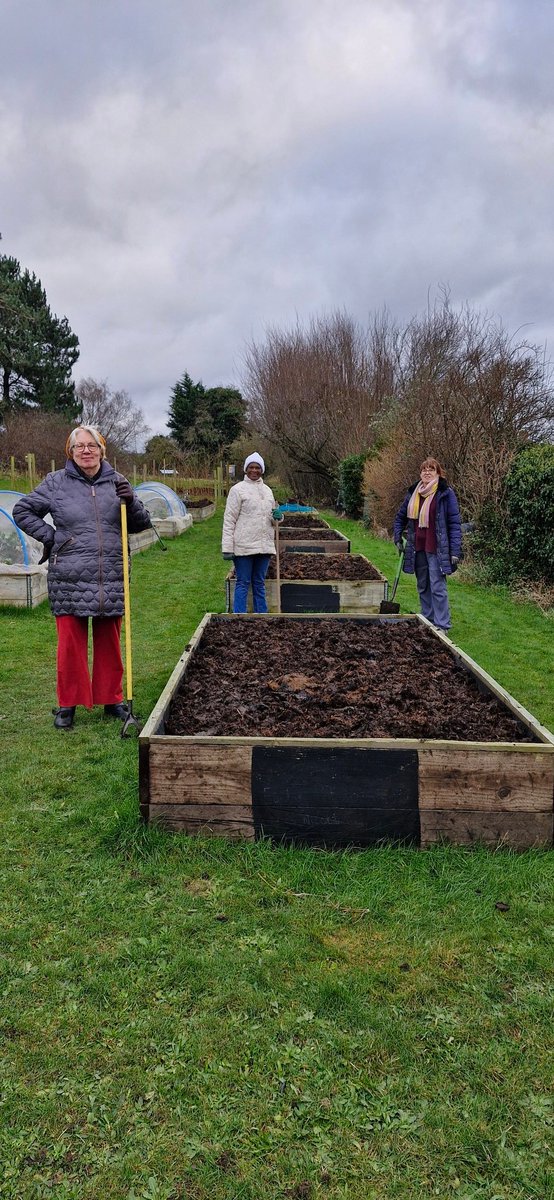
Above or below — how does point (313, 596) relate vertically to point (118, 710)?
above

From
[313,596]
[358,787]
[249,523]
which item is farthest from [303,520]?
[358,787]

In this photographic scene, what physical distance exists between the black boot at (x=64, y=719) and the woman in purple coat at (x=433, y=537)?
3.57 meters

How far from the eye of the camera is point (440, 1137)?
1742mm

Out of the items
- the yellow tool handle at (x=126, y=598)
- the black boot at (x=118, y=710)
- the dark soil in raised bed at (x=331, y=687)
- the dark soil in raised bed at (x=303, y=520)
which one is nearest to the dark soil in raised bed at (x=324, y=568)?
the dark soil in raised bed at (x=331, y=687)

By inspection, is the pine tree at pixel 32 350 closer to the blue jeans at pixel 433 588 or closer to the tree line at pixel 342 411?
the tree line at pixel 342 411

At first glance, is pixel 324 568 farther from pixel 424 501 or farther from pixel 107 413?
pixel 107 413

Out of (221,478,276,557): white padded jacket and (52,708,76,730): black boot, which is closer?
(52,708,76,730): black boot

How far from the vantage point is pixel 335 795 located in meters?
2.98

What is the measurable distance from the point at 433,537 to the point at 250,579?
1.79 meters

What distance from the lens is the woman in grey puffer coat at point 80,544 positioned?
424 centimetres

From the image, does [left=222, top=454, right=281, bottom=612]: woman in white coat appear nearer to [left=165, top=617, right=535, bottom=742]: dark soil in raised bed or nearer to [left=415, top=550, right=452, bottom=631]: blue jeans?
[left=165, top=617, right=535, bottom=742]: dark soil in raised bed

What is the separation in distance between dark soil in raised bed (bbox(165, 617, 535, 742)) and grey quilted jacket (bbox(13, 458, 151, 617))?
76 centimetres

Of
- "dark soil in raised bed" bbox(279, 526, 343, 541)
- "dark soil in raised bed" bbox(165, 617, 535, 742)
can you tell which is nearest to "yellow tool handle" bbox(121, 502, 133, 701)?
"dark soil in raised bed" bbox(165, 617, 535, 742)

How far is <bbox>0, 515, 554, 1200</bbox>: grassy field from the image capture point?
66.3 inches
